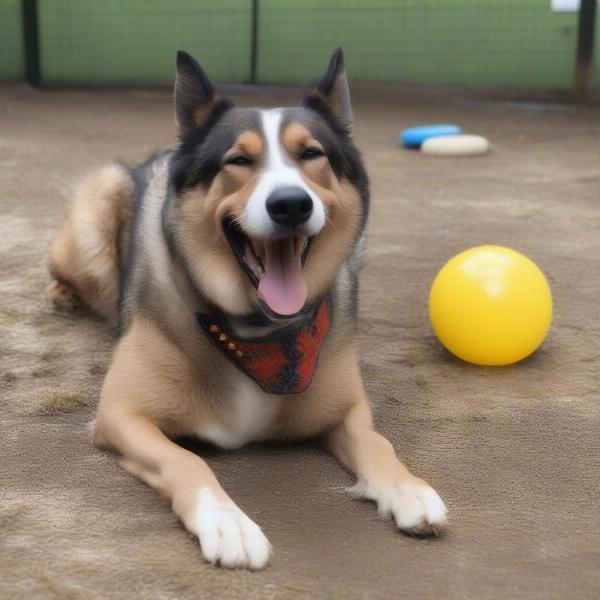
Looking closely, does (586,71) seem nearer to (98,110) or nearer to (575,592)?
(98,110)

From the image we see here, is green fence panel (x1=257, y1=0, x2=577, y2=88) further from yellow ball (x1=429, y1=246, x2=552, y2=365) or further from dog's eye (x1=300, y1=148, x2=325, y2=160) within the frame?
dog's eye (x1=300, y1=148, x2=325, y2=160)

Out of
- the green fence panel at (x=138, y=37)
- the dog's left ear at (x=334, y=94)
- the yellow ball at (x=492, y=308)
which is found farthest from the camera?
the green fence panel at (x=138, y=37)

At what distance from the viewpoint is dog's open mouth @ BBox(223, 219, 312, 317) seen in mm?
2855

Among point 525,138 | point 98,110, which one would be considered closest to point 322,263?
point 525,138

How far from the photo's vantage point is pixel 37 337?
409 centimetres

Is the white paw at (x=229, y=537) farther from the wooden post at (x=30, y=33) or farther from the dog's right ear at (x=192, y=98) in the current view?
the wooden post at (x=30, y=33)

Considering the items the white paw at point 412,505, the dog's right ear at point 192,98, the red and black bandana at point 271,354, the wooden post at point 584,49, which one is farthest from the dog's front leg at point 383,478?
the wooden post at point 584,49

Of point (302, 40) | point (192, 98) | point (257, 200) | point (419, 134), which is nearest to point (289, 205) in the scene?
point (257, 200)

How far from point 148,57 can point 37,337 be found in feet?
26.7

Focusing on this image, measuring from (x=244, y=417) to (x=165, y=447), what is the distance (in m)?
0.33

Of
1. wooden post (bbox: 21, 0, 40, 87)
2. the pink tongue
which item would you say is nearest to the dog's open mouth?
the pink tongue

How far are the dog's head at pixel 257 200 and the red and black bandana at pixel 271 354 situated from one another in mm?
76

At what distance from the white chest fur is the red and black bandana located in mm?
50

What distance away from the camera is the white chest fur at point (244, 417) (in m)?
3.00
